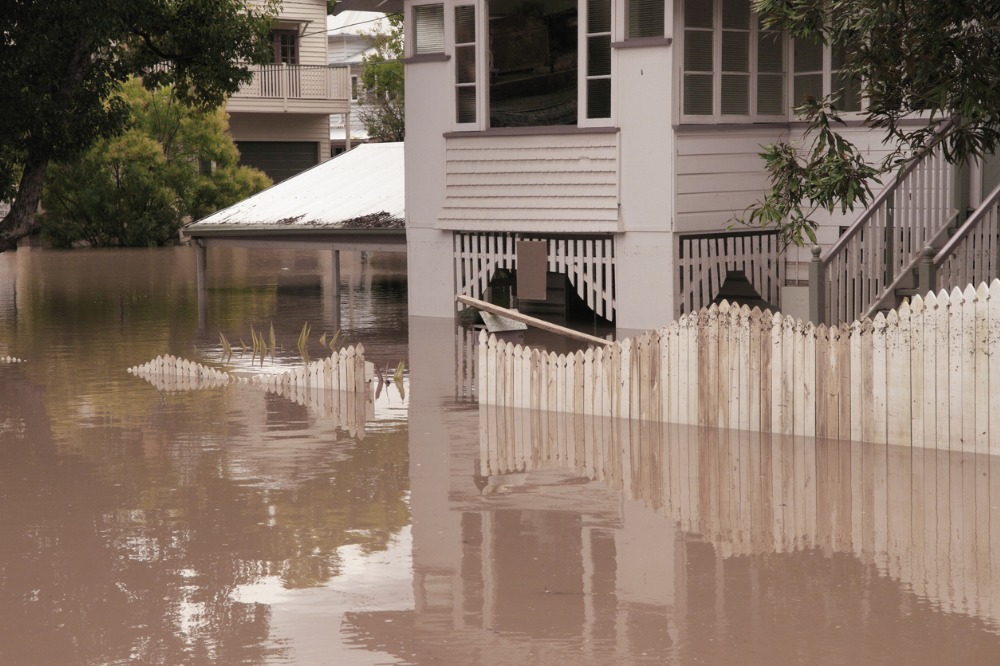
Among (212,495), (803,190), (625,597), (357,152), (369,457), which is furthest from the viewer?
(357,152)

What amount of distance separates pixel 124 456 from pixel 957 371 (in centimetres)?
615

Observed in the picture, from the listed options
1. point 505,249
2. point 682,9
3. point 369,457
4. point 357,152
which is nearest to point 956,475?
point 369,457

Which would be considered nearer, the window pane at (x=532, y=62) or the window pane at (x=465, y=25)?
Result: the window pane at (x=532, y=62)

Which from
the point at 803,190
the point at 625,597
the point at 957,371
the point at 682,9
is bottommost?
the point at 625,597

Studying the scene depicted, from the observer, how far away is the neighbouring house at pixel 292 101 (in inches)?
1725

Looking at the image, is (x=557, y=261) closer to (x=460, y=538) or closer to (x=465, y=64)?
(x=465, y=64)

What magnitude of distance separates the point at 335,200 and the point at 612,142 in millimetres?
6949

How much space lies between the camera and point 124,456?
1098 centimetres

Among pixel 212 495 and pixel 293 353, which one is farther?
pixel 293 353

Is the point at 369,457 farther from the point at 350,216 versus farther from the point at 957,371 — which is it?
the point at 350,216

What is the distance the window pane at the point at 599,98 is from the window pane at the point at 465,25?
214cm

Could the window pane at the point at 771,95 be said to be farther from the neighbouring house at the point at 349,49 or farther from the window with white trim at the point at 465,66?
the neighbouring house at the point at 349,49

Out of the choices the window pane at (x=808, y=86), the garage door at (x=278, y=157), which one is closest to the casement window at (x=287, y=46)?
the garage door at (x=278, y=157)

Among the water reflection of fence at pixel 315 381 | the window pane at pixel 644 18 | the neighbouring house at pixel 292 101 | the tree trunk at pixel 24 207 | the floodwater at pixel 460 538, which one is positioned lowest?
the floodwater at pixel 460 538
